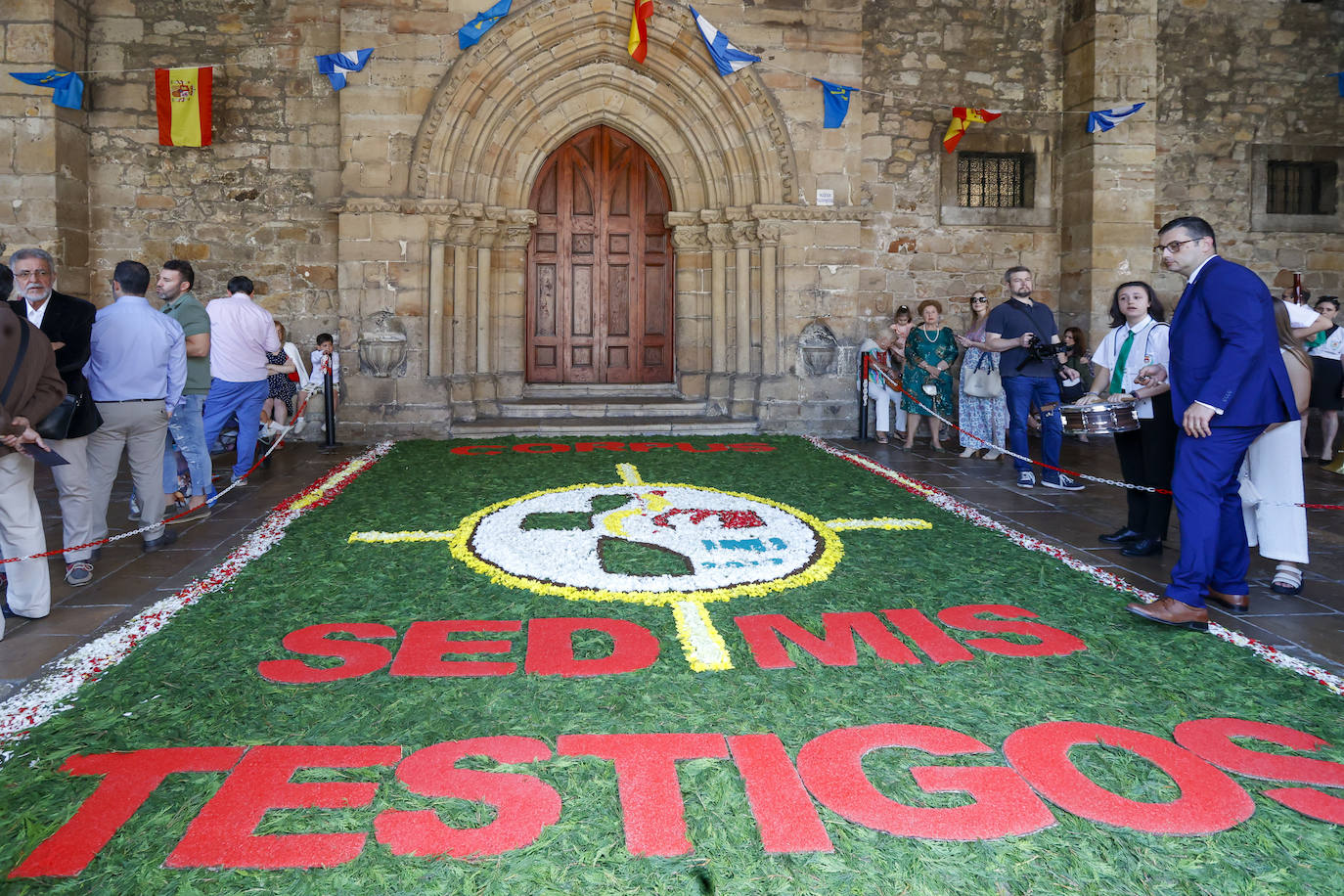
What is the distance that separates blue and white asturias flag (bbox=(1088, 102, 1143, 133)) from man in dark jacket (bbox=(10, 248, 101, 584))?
1001 cm

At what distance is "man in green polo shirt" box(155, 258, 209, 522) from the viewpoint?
556cm

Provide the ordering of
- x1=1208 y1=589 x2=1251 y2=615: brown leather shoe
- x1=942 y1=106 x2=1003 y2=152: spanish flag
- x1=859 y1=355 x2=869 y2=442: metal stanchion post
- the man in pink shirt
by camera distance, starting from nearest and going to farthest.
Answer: x1=1208 y1=589 x2=1251 y2=615: brown leather shoe → the man in pink shirt → x1=859 y1=355 x2=869 y2=442: metal stanchion post → x1=942 y1=106 x2=1003 y2=152: spanish flag

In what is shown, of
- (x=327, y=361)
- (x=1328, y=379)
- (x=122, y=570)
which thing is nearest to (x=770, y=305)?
(x=327, y=361)

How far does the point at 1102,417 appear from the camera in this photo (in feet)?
16.0

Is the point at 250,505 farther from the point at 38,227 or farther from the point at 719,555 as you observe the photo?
the point at 38,227

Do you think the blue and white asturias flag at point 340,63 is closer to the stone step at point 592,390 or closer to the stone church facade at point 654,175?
the stone church facade at point 654,175

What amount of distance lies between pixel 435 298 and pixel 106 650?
649 centimetres

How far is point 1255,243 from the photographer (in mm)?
11336

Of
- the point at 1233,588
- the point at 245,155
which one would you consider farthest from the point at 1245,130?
the point at 245,155

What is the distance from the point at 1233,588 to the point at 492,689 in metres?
3.31

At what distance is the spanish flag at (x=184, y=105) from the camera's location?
368 inches

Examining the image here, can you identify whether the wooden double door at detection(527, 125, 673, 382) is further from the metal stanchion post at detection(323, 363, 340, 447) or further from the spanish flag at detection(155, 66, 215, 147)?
the spanish flag at detection(155, 66, 215, 147)

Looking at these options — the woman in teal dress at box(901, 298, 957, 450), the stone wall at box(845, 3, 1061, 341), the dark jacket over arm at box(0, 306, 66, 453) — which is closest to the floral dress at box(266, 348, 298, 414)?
the dark jacket over arm at box(0, 306, 66, 453)

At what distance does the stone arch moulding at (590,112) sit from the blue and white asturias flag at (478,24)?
0.13 meters
